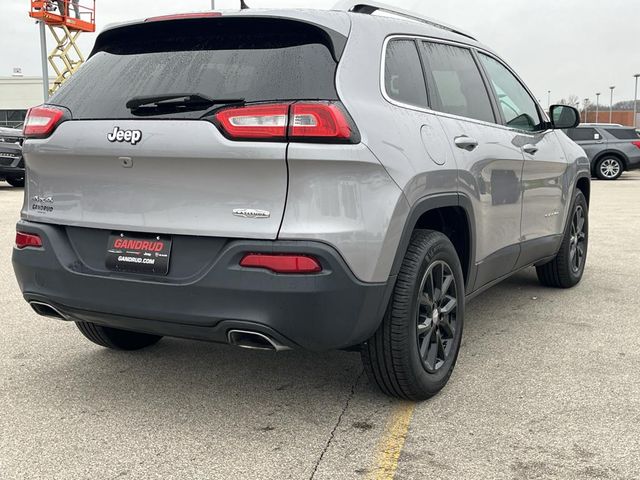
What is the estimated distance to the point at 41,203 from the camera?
10.3ft

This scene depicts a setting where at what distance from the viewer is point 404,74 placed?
10.8ft

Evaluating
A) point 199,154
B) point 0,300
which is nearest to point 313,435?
point 199,154

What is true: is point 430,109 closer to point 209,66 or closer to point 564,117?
point 209,66

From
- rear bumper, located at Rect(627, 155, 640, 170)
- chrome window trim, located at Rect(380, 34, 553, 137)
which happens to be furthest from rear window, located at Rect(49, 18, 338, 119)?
rear bumper, located at Rect(627, 155, 640, 170)

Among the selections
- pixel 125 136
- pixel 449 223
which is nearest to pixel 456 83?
pixel 449 223

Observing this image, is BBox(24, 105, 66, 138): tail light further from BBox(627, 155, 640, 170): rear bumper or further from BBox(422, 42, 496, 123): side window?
BBox(627, 155, 640, 170): rear bumper

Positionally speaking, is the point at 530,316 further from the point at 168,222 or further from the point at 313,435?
the point at 168,222

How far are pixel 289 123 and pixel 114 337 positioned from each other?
1.91 meters

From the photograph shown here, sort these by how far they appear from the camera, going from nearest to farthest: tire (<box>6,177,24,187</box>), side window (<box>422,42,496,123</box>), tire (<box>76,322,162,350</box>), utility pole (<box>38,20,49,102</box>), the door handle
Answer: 1. the door handle
2. side window (<box>422,42,496,123</box>)
3. tire (<box>76,322,162,350</box>)
4. tire (<box>6,177,24,187</box>)
5. utility pole (<box>38,20,49,102</box>)

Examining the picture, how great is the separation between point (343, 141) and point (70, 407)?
1.79 meters

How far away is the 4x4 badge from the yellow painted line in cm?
158

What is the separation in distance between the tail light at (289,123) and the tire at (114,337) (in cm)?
168

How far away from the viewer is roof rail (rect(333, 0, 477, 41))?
3.29 metres

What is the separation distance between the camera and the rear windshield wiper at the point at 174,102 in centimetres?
275
